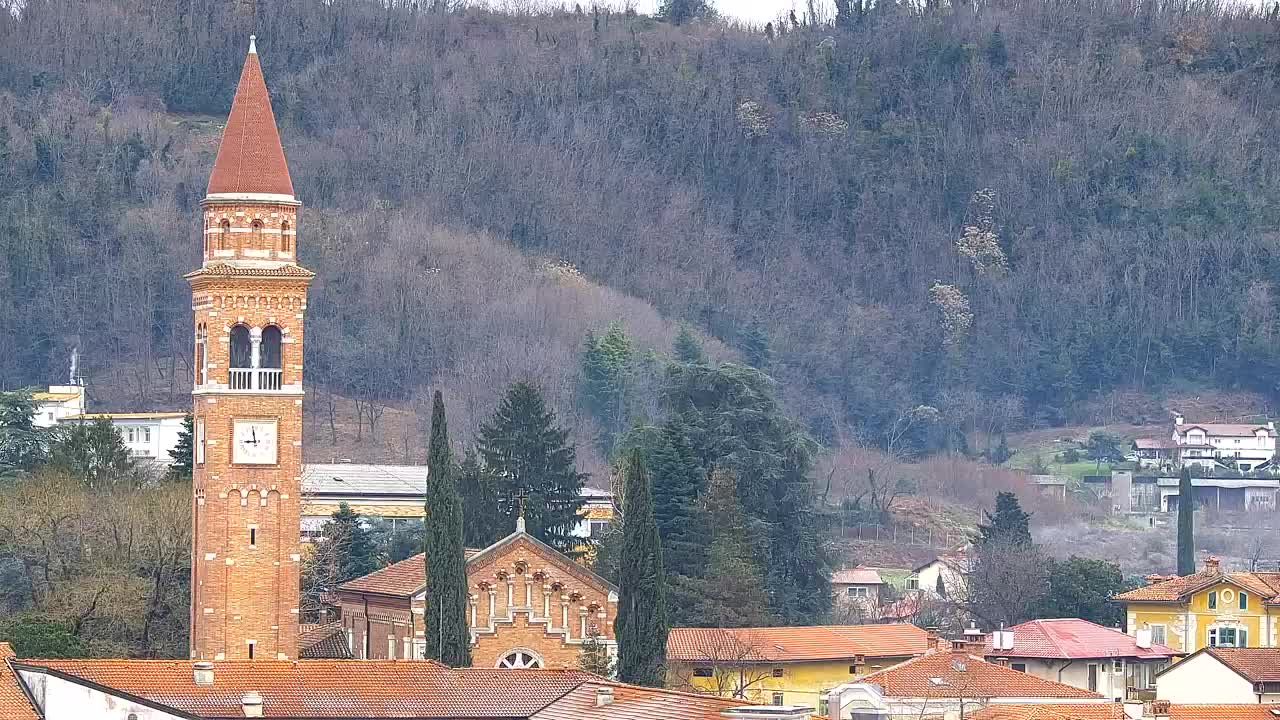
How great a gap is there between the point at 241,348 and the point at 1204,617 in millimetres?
26970

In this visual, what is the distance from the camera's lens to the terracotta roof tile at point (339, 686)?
201 feet

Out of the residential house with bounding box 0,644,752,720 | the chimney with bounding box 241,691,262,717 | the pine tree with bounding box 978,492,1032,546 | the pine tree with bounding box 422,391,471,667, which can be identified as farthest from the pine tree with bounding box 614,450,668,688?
the pine tree with bounding box 978,492,1032,546

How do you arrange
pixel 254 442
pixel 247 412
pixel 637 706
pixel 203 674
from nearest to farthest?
pixel 637 706, pixel 203 674, pixel 254 442, pixel 247 412

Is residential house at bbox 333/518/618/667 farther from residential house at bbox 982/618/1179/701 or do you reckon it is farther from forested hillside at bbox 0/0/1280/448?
forested hillside at bbox 0/0/1280/448

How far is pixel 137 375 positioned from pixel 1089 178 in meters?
65.2

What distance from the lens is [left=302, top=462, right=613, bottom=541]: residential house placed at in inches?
4334

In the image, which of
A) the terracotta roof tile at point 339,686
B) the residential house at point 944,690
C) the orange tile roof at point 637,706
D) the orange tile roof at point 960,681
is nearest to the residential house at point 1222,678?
the residential house at point 944,690

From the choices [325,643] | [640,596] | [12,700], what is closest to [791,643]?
[640,596]

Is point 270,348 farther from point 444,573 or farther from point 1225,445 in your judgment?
point 1225,445

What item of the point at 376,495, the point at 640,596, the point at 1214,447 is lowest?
the point at 640,596

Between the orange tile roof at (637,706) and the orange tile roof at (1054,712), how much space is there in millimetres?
7843

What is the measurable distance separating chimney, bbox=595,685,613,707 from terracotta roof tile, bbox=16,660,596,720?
202 inches

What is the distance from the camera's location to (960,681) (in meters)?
71.4

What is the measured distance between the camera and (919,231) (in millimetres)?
191875
